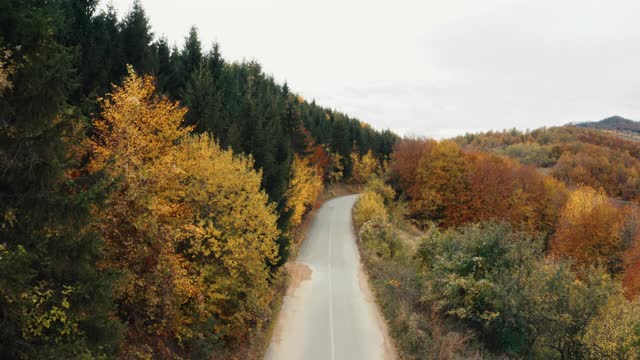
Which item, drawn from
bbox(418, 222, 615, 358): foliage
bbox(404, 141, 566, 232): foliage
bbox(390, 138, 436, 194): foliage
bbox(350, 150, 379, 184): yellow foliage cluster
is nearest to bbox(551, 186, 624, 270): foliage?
bbox(404, 141, 566, 232): foliage

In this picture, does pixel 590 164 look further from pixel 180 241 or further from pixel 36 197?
pixel 36 197

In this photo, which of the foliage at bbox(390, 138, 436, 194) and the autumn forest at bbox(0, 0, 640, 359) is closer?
the autumn forest at bbox(0, 0, 640, 359)

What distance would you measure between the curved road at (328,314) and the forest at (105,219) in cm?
167

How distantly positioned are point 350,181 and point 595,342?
240ft

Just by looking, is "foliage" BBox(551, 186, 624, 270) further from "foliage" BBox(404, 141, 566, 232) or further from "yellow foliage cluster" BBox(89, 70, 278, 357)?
"yellow foliage cluster" BBox(89, 70, 278, 357)

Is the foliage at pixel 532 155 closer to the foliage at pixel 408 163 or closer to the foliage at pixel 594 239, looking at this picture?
the foliage at pixel 408 163

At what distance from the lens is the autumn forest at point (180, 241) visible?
7555 millimetres

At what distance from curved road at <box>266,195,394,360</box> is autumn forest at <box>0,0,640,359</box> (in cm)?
100

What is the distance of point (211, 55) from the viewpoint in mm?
55969

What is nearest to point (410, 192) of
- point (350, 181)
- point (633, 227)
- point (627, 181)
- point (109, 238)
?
point (633, 227)

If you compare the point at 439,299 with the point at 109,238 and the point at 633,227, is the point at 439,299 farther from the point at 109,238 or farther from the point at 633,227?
the point at 633,227

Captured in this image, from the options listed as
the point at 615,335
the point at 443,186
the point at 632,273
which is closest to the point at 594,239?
the point at 632,273

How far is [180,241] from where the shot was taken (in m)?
15.3

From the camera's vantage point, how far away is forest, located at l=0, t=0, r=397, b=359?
24.3 ft
